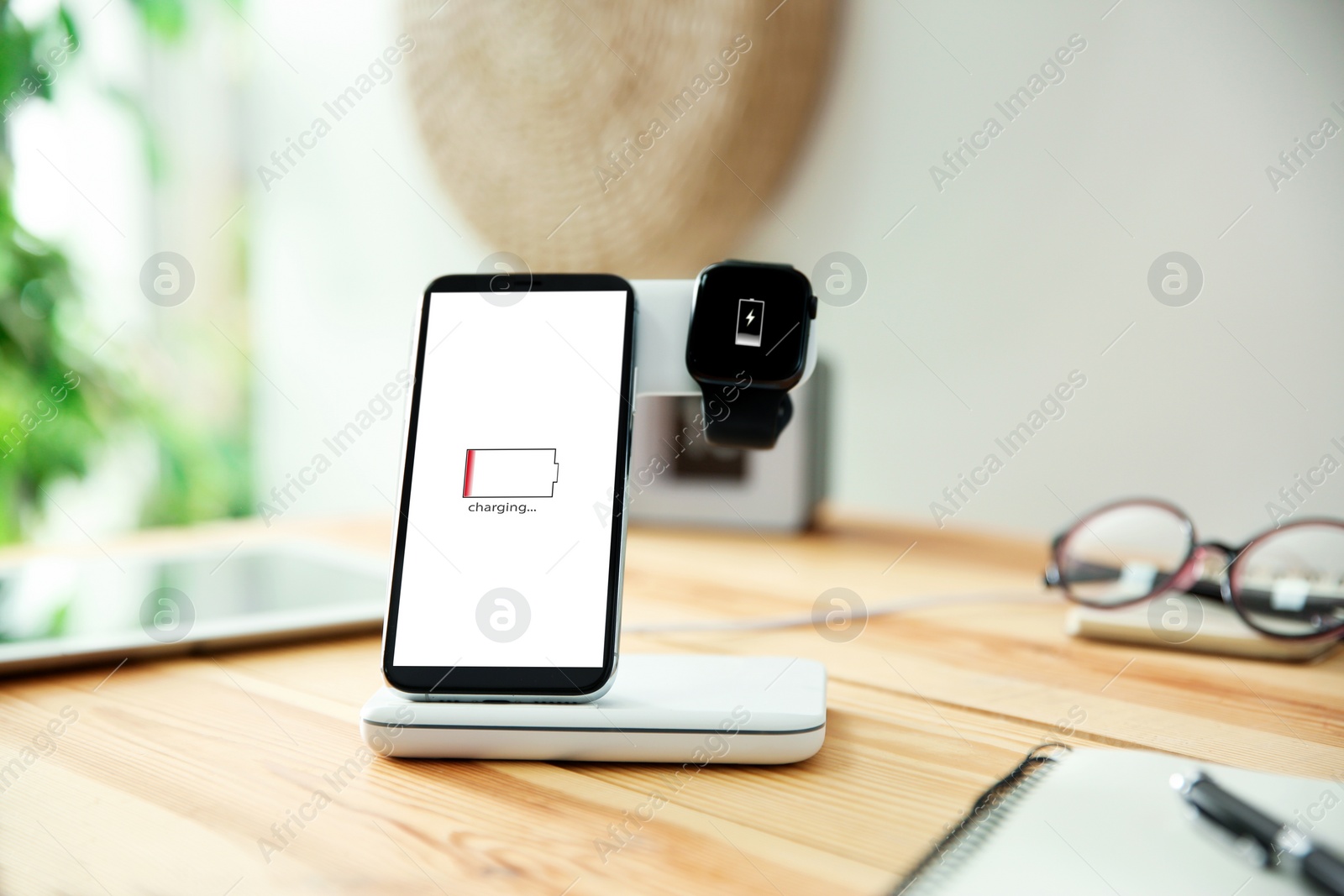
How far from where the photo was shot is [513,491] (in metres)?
0.46

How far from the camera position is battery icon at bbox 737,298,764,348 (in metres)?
0.48

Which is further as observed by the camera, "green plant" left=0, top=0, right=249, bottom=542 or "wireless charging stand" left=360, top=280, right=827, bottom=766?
"green plant" left=0, top=0, right=249, bottom=542

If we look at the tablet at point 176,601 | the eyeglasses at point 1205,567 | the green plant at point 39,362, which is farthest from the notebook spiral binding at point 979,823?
the green plant at point 39,362

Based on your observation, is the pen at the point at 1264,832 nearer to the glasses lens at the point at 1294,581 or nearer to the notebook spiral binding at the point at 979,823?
the notebook spiral binding at the point at 979,823

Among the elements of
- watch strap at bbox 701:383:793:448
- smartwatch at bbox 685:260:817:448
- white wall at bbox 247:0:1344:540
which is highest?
white wall at bbox 247:0:1344:540

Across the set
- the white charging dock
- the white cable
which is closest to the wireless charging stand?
the white charging dock

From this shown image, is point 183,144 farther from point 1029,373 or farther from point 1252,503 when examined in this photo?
point 1252,503

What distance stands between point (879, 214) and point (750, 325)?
62 centimetres

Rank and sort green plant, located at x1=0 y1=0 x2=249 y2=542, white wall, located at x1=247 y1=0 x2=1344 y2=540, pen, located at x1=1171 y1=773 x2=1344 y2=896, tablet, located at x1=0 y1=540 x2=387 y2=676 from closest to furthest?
pen, located at x1=1171 y1=773 x2=1344 y2=896 → tablet, located at x1=0 y1=540 x2=387 y2=676 → white wall, located at x1=247 y1=0 x2=1344 y2=540 → green plant, located at x1=0 y1=0 x2=249 y2=542

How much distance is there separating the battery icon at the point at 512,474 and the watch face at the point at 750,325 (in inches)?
3.8

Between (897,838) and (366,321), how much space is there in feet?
4.99

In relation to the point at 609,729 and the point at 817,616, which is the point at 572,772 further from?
the point at 817,616

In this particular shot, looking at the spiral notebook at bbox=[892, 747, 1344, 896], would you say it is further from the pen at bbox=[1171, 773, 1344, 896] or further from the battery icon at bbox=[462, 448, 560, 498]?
the battery icon at bbox=[462, 448, 560, 498]

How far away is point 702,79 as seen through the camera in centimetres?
105
